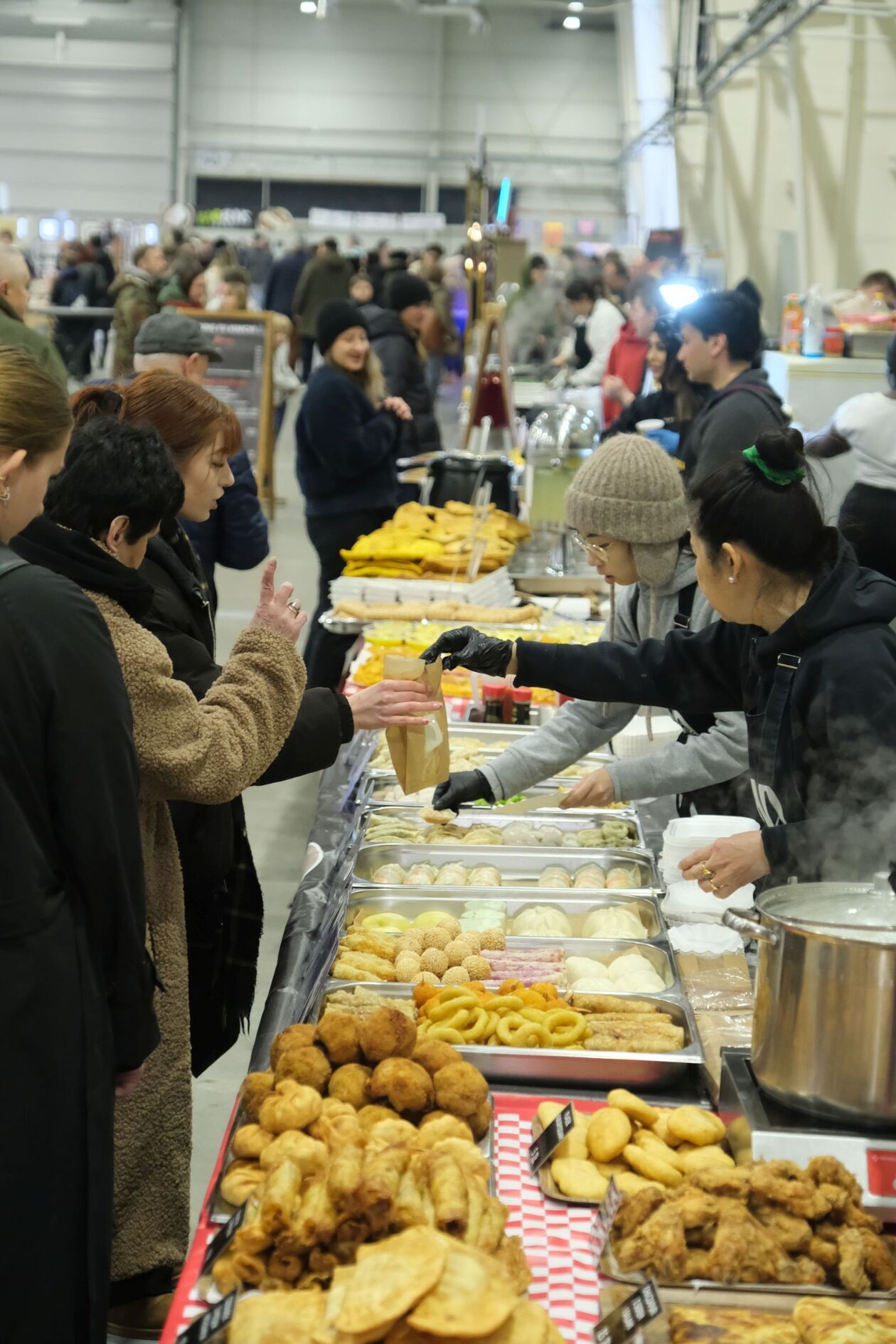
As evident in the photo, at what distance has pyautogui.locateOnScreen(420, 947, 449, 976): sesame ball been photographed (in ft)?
7.43

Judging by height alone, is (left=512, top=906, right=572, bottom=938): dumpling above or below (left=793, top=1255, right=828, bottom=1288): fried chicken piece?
below

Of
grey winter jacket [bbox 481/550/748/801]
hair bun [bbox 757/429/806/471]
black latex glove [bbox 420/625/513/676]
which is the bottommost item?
grey winter jacket [bbox 481/550/748/801]

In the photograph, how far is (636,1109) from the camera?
1763 mm

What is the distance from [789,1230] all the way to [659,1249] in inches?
5.7

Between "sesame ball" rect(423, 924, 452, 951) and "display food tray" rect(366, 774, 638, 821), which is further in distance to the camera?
"display food tray" rect(366, 774, 638, 821)

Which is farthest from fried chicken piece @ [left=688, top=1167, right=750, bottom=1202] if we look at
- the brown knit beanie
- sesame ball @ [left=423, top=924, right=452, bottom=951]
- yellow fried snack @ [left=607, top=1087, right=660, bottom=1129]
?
the brown knit beanie

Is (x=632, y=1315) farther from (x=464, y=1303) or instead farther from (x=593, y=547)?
(x=593, y=547)

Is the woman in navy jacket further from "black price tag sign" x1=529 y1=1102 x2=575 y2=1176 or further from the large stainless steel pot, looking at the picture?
the large stainless steel pot

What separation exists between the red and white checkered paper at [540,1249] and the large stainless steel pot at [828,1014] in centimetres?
29

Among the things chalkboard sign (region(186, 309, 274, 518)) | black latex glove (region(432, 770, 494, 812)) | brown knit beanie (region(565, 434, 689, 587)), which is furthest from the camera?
chalkboard sign (region(186, 309, 274, 518))

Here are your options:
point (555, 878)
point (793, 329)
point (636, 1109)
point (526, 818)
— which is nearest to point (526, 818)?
point (526, 818)

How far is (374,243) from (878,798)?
89.7 feet

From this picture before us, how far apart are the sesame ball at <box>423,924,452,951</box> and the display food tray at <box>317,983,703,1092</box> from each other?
0.38 metres

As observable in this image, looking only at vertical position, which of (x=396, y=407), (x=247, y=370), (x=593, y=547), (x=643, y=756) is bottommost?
(x=643, y=756)
